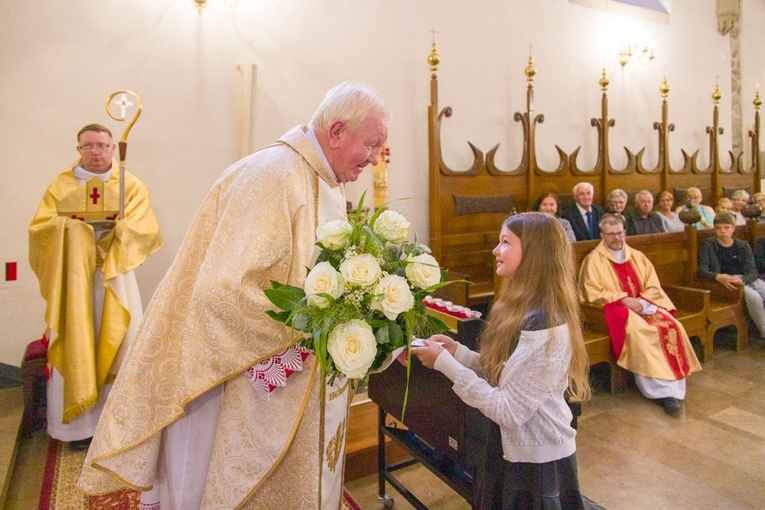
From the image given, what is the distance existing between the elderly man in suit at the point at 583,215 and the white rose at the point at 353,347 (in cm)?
509

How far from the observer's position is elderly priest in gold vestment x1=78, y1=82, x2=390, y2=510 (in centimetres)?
152

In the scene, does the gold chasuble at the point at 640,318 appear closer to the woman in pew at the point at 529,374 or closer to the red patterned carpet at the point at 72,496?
the woman in pew at the point at 529,374

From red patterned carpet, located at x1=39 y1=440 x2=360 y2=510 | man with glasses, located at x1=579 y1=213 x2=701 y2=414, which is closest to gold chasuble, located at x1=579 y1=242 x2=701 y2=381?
man with glasses, located at x1=579 y1=213 x2=701 y2=414

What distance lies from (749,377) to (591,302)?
1516mm

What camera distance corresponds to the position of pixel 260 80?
15.7ft

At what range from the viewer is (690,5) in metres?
8.69

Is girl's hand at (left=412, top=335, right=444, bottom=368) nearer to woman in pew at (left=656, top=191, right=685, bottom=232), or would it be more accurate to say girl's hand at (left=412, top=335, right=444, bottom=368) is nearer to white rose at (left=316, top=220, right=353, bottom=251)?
white rose at (left=316, top=220, right=353, bottom=251)

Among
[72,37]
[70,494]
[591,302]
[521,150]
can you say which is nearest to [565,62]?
[521,150]

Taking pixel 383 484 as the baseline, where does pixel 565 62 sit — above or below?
above

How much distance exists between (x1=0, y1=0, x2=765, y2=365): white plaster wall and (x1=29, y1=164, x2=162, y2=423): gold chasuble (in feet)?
2.64

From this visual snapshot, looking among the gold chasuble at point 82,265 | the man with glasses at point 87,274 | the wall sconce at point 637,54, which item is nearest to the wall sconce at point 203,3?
the man with glasses at point 87,274

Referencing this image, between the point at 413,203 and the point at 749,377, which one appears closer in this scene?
the point at 749,377

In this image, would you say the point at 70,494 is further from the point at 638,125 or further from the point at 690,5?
the point at 690,5

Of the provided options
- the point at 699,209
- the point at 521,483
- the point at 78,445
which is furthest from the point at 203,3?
the point at 699,209
